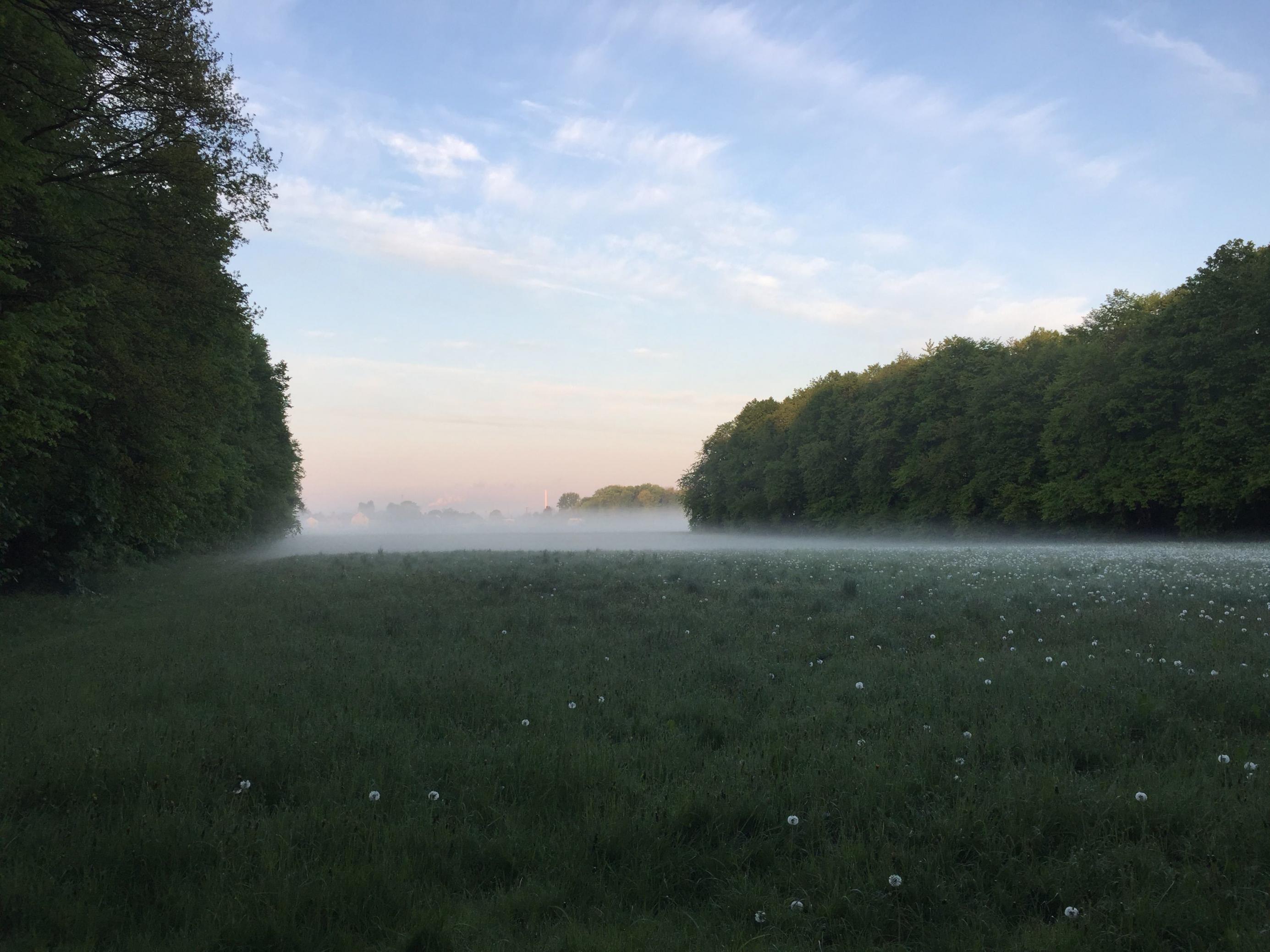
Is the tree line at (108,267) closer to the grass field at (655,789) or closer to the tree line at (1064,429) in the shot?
the grass field at (655,789)

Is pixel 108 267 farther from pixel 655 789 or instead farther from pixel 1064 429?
pixel 1064 429

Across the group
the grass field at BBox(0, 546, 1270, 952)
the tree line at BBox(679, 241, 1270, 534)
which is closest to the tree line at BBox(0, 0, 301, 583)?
the grass field at BBox(0, 546, 1270, 952)

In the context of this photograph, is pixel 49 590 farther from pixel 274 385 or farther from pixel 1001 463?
pixel 1001 463

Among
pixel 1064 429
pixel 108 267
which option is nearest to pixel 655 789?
pixel 108 267

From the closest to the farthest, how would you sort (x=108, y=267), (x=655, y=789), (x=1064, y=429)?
(x=655, y=789)
(x=108, y=267)
(x=1064, y=429)

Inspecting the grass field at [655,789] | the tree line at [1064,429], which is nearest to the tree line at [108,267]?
the grass field at [655,789]

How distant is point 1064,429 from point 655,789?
55660 millimetres

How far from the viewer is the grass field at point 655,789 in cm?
393

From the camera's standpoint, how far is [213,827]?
4.82 metres

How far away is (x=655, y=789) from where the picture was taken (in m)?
5.49

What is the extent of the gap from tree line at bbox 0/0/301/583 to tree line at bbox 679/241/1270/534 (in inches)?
1849

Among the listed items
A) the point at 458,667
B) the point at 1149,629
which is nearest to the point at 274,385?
the point at 458,667

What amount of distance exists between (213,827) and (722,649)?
655 centimetres

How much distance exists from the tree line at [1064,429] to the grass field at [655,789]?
39.1 m
